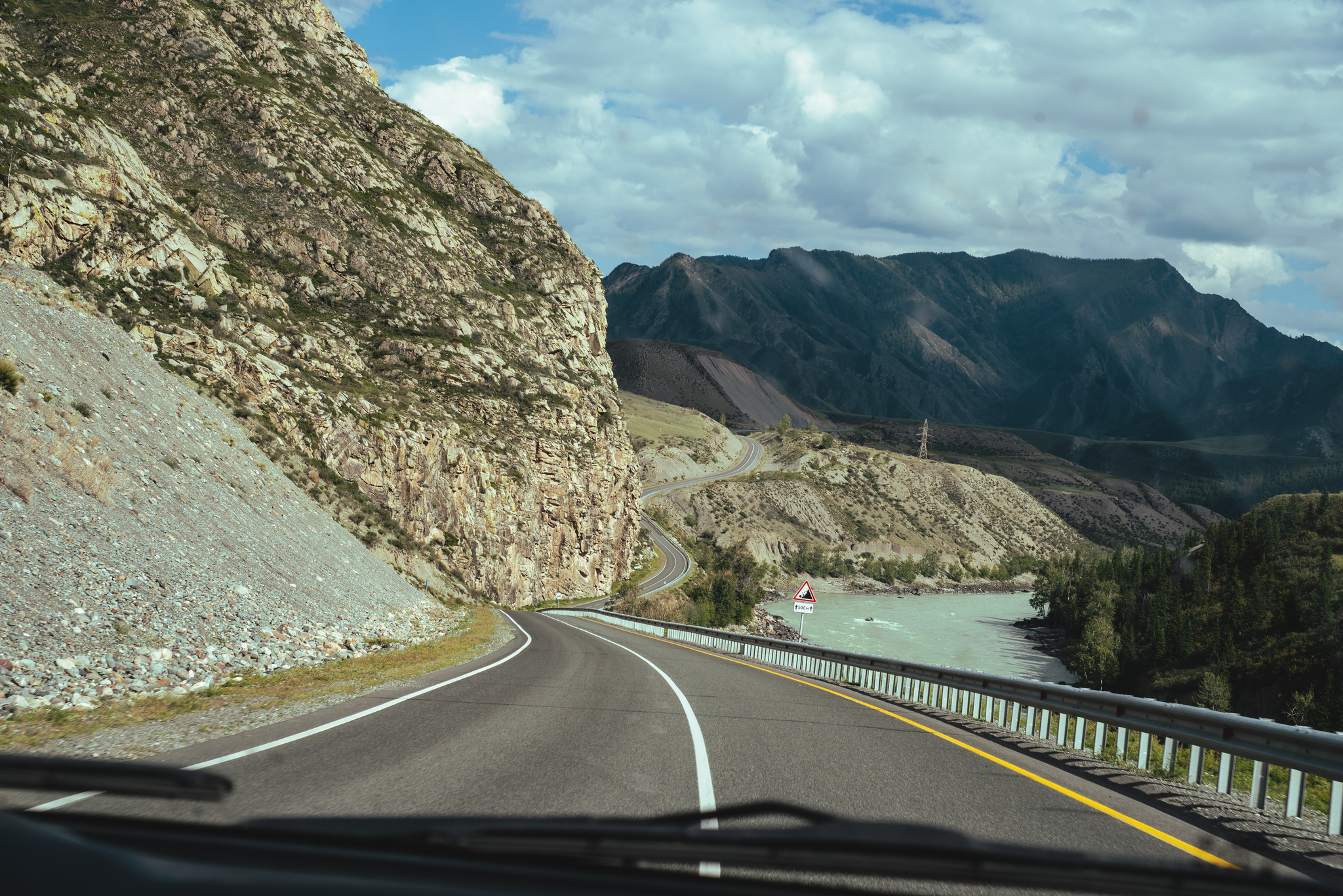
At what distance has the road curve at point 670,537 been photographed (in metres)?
84.1

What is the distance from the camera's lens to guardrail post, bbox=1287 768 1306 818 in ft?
22.0

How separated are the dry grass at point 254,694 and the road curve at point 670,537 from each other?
193ft

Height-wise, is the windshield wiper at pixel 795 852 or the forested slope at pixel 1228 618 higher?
the windshield wiper at pixel 795 852

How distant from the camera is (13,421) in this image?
654 inches

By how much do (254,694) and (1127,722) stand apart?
10.6m

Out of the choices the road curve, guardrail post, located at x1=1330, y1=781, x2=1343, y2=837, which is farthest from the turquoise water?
guardrail post, located at x1=1330, y1=781, x2=1343, y2=837

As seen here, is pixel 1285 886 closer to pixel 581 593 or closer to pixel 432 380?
pixel 432 380

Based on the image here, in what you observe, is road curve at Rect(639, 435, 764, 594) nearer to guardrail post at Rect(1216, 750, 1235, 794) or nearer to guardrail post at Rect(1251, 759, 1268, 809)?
guardrail post at Rect(1216, 750, 1235, 794)

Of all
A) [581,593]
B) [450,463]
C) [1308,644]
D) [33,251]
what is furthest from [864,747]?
[1308,644]

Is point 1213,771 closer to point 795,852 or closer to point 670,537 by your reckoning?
point 795,852

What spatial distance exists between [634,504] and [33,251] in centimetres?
5502

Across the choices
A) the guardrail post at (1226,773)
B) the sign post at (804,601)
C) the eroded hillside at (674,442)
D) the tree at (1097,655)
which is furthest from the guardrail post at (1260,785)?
the eroded hillside at (674,442)

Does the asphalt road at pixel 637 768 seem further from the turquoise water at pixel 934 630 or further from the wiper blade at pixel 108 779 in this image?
the turquoise water at pixel 934 630

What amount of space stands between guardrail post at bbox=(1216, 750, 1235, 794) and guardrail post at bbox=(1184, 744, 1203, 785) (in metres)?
0.17
